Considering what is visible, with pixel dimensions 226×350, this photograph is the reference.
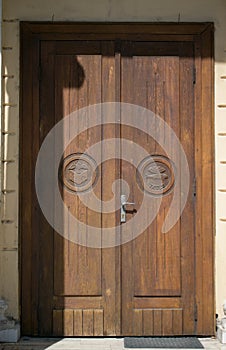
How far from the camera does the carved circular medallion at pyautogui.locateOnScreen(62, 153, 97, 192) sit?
638cm

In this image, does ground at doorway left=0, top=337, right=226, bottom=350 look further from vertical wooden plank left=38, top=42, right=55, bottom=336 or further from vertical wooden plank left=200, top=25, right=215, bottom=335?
vertical wooden plank left=200, top=25, right=215, bottom=335

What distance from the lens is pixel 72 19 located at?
6.35 meters

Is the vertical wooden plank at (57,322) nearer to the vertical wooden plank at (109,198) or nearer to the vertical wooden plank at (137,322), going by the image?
the vertical wooden plank at (109,198)

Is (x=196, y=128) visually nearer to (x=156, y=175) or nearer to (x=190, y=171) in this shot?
(x=190, y=171)

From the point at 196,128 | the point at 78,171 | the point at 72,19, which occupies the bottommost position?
the point at 78,171

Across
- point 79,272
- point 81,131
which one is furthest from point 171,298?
point 81,131

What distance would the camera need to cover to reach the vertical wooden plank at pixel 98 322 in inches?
249

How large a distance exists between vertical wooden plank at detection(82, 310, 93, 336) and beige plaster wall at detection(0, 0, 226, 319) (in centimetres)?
63

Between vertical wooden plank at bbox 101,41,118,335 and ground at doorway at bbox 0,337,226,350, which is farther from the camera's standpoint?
vertical wooden plank at bbox 101,41,118,335

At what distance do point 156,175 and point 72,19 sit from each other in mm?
1524

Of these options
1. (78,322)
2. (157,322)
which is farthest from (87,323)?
(157,322)

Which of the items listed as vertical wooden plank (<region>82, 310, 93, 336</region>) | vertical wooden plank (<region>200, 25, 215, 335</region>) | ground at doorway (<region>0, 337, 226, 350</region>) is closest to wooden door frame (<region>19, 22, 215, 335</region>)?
vertical wooden plank (<region>200, 25, 215, 335</region>)

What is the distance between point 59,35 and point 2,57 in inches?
20.8

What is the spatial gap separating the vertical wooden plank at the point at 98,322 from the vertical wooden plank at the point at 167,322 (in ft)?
1.72
